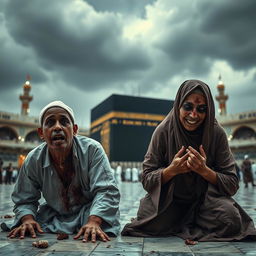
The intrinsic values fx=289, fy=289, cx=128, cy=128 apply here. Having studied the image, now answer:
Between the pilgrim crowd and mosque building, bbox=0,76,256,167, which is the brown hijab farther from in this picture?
mosque building, bbox=0,76,256,167

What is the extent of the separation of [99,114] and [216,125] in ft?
93.4

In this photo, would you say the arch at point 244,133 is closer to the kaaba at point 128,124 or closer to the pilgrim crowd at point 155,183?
the kaaba at point 128,124

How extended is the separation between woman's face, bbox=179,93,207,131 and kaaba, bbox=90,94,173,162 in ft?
75.0

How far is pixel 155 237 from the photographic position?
202 centimetres

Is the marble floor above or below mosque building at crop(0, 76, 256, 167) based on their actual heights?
below

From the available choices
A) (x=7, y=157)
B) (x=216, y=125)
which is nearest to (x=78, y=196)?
(x=216, y=125)

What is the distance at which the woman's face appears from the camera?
201 cm

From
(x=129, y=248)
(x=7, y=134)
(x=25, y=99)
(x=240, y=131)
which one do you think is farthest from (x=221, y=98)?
(x=129, y=248)

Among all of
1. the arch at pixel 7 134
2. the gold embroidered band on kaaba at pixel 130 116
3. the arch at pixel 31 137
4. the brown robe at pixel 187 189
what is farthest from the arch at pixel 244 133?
the brown robe at pixel 187 189

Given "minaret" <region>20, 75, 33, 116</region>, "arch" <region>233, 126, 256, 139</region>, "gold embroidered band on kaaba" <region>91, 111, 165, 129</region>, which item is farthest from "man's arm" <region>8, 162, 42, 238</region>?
"minaret" <region>20, 75, 33, 116</region>

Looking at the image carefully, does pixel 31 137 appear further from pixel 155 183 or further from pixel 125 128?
pixel 155 183

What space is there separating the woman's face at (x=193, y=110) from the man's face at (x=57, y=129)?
0.83m

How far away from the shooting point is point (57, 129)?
6.63 feet

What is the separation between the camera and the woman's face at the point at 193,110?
2.01 metres
